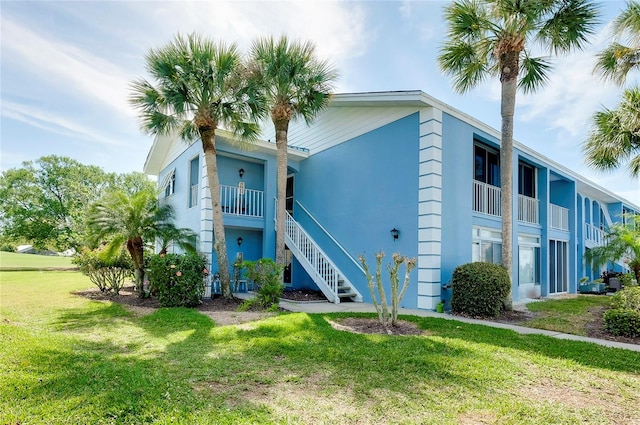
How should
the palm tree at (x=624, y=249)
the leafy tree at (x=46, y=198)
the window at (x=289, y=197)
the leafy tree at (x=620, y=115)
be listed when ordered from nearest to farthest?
1. the leafy tree at (x=620, y=115)
2. the palm tree at (x=624, y=249)
3. the window at (x=289, y=197)
4. the leafy tree at (x=46, y=198)

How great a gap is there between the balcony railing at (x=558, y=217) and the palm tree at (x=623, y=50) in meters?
6.11

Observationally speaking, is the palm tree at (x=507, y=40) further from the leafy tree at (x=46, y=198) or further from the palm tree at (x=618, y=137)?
the leafy tree at (x=46, y=198)

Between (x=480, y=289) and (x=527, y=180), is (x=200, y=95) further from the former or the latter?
(x=527, y=180)

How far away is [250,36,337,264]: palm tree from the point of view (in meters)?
10.6

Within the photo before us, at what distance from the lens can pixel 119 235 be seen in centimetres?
1119

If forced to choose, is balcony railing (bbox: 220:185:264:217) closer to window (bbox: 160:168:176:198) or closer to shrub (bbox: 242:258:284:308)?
shrub (bbox: 242:258:284:308)

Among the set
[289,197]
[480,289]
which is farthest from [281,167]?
[480,289]

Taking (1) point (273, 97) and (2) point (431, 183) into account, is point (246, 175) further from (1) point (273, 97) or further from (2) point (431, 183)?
(2) point (431, 183)

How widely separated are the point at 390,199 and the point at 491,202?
12.7 feet

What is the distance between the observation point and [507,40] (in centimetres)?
953

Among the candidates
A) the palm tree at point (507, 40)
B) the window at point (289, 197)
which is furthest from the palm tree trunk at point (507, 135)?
the window at point (289, 197)

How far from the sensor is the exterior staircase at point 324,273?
11.4 meters

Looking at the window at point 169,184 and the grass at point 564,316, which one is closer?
→ the grass at point 564,316

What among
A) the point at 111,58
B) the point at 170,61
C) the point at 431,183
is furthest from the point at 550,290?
the point at 111,58
